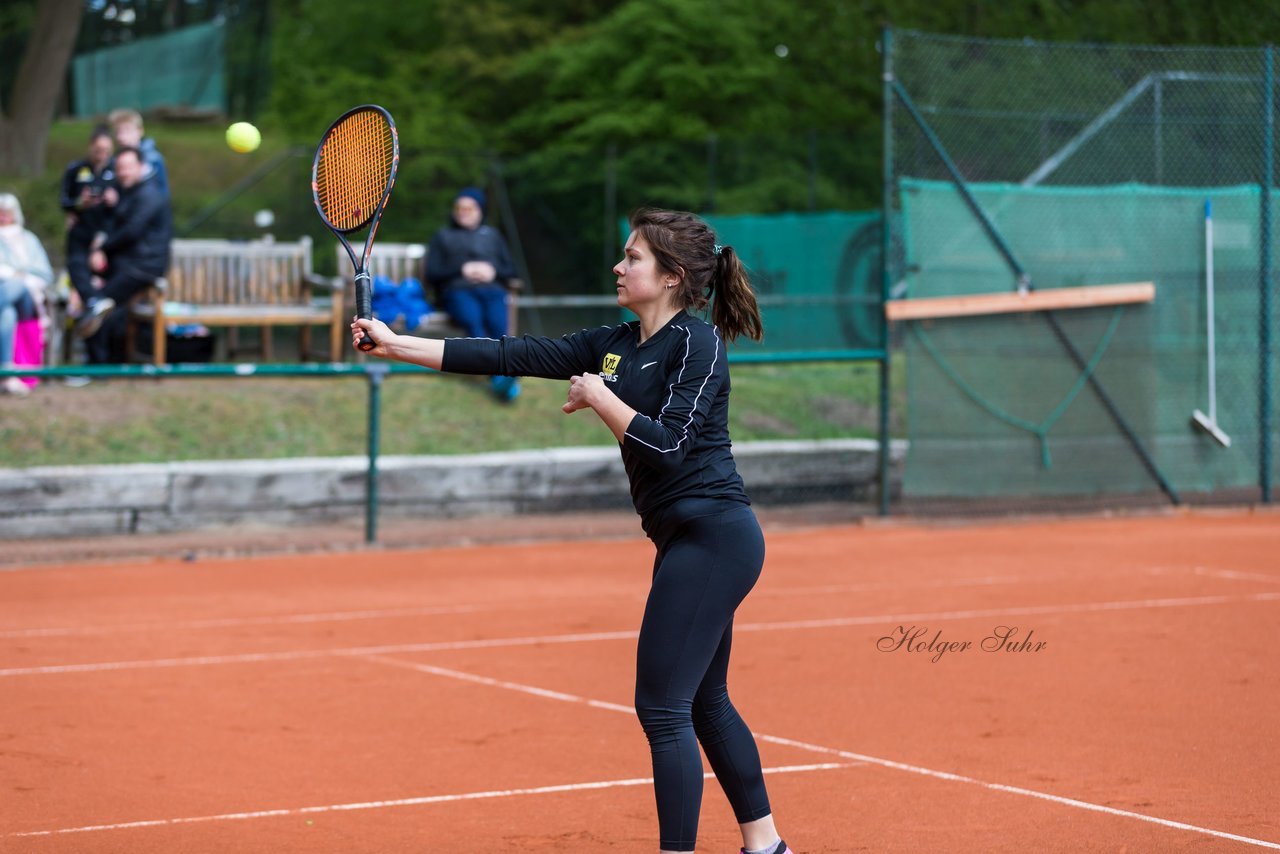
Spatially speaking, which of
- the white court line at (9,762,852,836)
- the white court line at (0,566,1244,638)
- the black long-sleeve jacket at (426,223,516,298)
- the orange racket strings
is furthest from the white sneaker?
the orange racket strings

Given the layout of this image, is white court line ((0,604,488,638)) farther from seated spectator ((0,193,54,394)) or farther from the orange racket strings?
the orange racket strings

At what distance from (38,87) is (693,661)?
23.9 meters

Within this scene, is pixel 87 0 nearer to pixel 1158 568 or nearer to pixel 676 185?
pixel 676 185

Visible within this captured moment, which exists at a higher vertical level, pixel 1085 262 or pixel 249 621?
pixel 1085 262

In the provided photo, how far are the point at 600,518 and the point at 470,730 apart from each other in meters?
6.79

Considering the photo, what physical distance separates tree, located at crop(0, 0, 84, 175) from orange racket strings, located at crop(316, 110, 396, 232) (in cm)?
2212

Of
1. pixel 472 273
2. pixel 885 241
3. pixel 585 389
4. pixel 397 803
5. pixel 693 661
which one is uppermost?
pixel 885 241

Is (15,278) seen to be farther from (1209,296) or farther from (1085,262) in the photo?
(1209,296)

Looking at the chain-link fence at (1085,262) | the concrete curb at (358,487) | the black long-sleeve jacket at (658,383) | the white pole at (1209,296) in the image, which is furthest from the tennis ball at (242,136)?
the white pole at (1209,296)

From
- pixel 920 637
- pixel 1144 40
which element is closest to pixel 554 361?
pixel 920 637

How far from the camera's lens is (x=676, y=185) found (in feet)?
82.6

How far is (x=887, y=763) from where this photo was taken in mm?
5965

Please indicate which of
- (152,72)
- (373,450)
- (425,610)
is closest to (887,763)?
(425,610)

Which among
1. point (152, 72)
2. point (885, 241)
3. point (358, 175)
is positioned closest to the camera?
point (358, 175)
